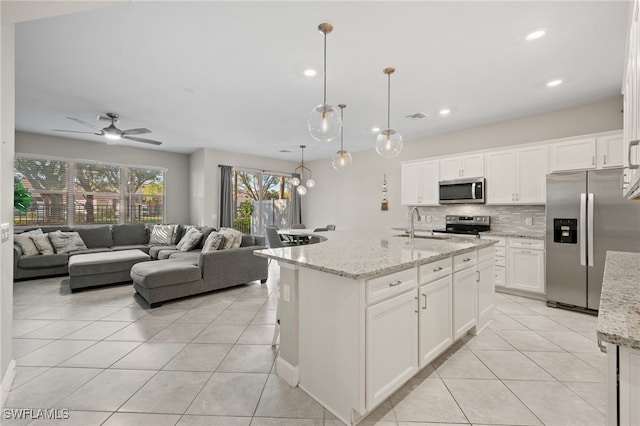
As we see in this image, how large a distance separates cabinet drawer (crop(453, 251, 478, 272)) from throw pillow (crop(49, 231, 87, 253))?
622 centimetres

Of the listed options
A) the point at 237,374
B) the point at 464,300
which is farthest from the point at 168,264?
the point at 464,300

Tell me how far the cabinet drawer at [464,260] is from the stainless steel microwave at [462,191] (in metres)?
2.30

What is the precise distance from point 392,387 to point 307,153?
6.17 metres

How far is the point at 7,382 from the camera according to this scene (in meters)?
1.85

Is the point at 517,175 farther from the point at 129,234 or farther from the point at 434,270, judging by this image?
the point at 129,234

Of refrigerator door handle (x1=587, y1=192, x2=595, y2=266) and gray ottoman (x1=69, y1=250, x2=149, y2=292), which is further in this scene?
gray ottoman (x1=69, y1=250, x2=149, y2=292)

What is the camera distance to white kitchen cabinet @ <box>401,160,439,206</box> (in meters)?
5.13

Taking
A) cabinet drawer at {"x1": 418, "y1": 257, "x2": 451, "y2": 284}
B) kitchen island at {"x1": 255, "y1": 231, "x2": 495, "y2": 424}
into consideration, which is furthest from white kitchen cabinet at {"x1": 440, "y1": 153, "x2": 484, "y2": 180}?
cabinet drawer at {"x1": 418, "y1": 257, "x2": 451, "y2": 284}

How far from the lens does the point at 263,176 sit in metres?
7.88

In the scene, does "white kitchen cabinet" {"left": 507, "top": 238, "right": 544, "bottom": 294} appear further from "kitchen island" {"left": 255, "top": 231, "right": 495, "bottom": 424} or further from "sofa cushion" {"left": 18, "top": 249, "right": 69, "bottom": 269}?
"sofa cushion" {"left": 18, "top": 249, "right": 69, "bottom": 269}

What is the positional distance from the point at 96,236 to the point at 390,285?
636 centimetres

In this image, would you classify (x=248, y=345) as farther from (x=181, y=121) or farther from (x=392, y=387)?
(x=181, y=121)

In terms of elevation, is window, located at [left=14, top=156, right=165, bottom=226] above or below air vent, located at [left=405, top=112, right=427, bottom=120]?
below

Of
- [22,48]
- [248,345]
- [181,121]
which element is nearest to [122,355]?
[248,345]
